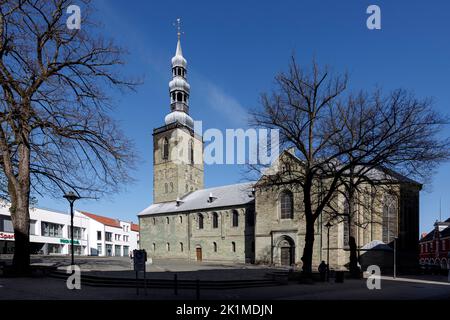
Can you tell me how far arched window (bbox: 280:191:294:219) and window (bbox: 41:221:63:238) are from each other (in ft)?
129

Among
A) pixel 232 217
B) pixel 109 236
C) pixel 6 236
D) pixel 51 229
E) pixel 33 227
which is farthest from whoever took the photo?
pixel 109 236

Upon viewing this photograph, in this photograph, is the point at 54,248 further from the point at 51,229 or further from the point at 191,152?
the point at 191,152

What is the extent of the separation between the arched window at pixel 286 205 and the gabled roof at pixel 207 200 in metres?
5.30

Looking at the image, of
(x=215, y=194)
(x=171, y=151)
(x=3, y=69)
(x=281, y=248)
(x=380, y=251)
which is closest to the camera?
(x=3, y=69)

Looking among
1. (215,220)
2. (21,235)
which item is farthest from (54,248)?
(21,235)

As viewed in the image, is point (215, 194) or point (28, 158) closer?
point (28, 158)

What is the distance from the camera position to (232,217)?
46281 millimetres

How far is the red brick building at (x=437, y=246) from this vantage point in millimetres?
58350

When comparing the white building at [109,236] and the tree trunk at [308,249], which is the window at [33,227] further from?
→ the tree trunk at [308,249]

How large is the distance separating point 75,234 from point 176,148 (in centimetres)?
2532

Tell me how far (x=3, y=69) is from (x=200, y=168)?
50373mm
